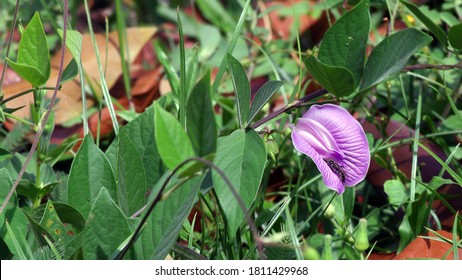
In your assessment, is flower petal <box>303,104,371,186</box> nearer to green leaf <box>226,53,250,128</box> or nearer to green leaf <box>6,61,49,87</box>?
green leaf <box>226,53,250,128</box>

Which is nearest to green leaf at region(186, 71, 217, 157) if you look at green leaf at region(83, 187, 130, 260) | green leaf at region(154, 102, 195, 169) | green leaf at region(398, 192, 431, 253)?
green leaf at region(154, 102, 195, 169)

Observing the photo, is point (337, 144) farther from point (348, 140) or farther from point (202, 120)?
point (202, 120)

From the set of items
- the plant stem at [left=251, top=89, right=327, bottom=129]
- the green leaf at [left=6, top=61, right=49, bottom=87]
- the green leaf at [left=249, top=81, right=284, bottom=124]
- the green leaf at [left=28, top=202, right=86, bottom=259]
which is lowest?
the green leaf at [left=28, top=202, right=86, bottom=259]

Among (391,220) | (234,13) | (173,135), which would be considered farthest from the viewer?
(234,13)

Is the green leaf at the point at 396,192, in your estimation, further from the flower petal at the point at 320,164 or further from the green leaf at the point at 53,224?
the green leaf at the point at 53,224

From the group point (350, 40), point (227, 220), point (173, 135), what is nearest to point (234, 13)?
point (350, 40)
